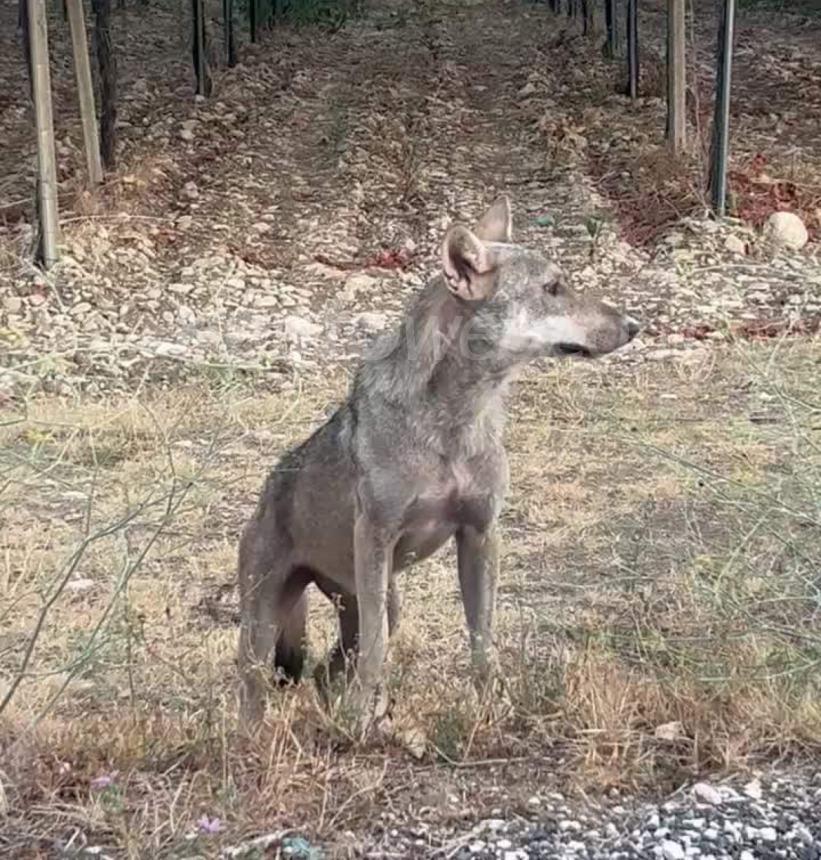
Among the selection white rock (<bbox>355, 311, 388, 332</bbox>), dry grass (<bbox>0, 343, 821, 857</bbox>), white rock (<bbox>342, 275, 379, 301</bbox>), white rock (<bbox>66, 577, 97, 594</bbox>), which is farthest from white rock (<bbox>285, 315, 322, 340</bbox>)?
white rock (<bbox>66, 577, 97, 594</bbox>)

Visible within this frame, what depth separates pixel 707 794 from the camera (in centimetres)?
303

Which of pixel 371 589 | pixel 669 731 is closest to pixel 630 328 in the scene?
pixel 371 589

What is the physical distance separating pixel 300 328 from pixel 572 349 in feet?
18.8

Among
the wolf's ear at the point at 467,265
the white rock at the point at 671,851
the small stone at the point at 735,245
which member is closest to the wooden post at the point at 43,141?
the small stone at the point at 735,245

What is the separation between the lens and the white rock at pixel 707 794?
119 inches

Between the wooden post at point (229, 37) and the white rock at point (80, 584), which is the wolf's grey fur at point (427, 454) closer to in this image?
the white rock at point (80, 584)

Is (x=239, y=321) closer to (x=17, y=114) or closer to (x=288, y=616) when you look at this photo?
(x=288, y=616)

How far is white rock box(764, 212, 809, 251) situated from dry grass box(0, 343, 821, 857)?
3.85 meters

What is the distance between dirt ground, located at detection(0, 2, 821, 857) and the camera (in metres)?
3.17

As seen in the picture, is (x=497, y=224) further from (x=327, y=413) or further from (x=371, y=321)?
(x=371, y=321)

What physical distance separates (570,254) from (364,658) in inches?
311

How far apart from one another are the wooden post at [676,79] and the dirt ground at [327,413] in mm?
367

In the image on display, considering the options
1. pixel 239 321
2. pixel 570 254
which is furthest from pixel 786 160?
pixel 239 321

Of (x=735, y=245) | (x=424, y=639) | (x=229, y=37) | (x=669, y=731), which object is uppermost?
(x=669, y=731)
